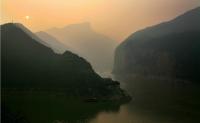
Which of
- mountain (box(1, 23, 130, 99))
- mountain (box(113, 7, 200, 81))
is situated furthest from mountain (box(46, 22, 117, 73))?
mountain (box(113, 7, 200, 81))

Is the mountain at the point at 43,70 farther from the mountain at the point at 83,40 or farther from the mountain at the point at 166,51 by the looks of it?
the mountain at the point at 166,51

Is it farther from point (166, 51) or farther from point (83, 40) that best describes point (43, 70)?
point (166, 51)

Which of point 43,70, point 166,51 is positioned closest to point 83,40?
point 43,70

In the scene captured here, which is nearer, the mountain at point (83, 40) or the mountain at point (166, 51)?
the mountain at point (83, 40)

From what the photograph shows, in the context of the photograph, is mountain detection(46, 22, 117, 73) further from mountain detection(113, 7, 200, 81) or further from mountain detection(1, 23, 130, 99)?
mountain detection(113, 7, 200, 81)

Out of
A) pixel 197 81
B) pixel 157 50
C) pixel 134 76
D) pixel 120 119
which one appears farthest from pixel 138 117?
pixel 157 50

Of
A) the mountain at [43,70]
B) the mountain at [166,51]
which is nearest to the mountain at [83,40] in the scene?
the mountain at [43,70]
